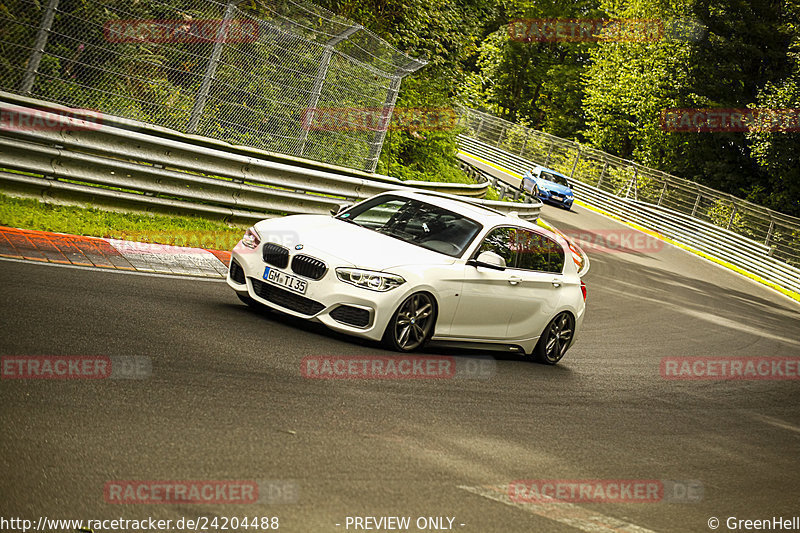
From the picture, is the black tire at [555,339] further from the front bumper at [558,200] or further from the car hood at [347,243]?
the front bumper at [558,200]

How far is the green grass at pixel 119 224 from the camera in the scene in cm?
942

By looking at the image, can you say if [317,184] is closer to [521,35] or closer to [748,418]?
[748,418]

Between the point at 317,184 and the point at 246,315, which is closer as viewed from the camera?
the point at 246,315

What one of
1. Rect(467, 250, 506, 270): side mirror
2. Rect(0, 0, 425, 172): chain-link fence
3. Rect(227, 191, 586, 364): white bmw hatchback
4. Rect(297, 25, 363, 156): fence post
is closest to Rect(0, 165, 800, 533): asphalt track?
Rect(227, 191, 586, 364): white bmw hatchback

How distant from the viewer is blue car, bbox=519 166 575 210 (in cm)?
3791

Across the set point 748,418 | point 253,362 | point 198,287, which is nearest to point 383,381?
point 253,362

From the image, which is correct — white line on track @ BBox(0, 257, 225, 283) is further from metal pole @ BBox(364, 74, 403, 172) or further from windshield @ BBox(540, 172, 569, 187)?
windshield @ BBox(540, 172, 569, 187)

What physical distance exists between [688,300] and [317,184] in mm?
11699

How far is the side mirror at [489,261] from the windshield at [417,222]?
0.57 feet

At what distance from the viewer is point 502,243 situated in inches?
367

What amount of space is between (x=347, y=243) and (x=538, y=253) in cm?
259

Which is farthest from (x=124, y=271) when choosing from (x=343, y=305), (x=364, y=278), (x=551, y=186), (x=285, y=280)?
(x=551, y=186)

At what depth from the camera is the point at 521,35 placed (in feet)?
223

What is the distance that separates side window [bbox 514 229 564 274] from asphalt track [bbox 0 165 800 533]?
110 cm
